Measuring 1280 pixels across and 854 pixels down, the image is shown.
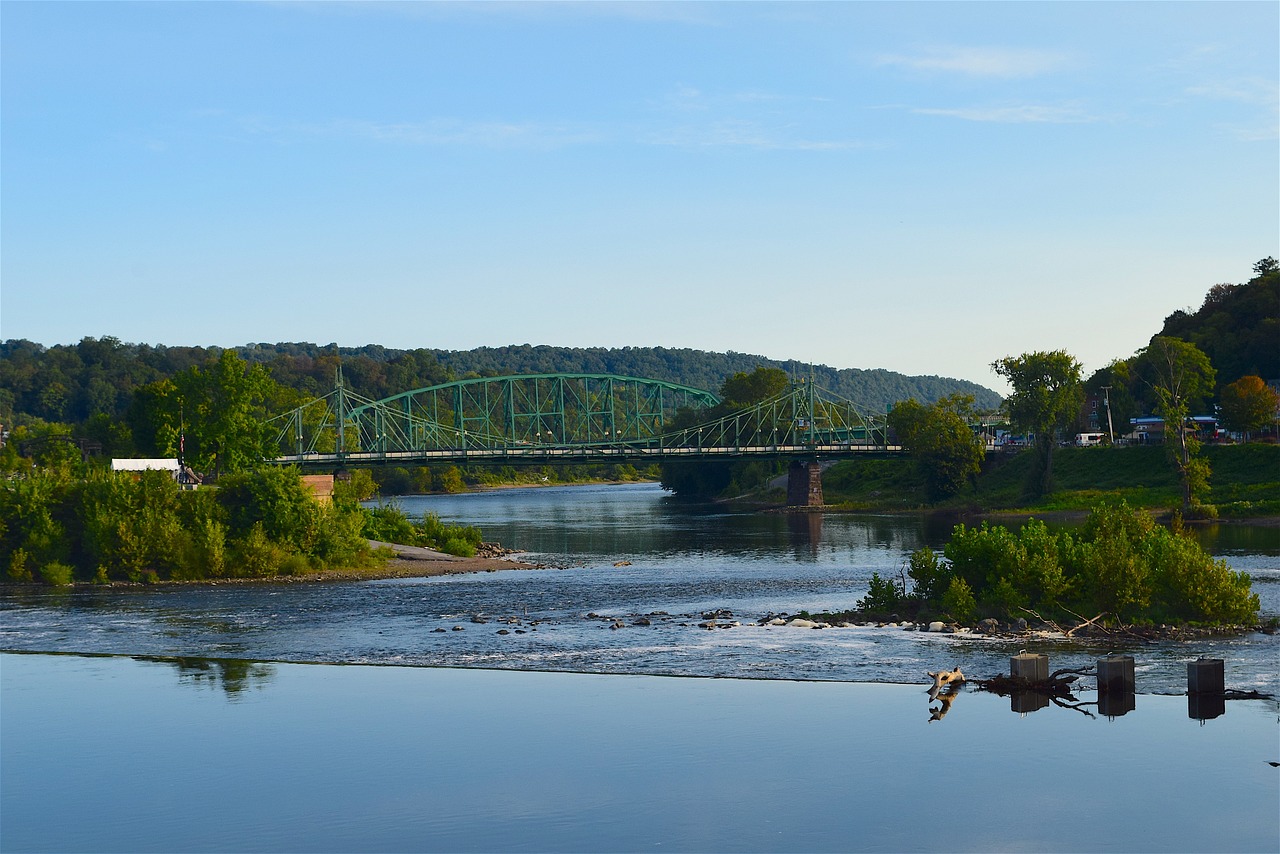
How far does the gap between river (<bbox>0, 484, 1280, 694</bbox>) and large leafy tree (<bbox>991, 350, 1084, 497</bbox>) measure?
40.6m

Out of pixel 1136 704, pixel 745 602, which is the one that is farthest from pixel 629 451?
pixel 1136 704

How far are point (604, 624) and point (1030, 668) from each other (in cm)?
1906

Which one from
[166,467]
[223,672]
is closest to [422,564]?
[166,467]

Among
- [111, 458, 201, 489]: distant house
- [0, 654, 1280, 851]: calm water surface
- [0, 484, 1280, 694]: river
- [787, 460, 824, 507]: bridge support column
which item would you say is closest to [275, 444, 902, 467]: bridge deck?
[787, 460, 824, 507]: bridge support column

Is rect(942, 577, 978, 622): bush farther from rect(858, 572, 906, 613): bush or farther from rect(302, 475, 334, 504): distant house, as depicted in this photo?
rect(302, 475, 334, 504): distant house

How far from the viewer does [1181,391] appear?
435 ft

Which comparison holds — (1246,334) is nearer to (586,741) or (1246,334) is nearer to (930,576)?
(930,576)

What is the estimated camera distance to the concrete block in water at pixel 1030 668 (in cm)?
3241

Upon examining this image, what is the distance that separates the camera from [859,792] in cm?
2506

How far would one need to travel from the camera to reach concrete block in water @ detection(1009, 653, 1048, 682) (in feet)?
106

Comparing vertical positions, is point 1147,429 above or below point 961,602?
above

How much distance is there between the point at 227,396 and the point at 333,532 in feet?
114

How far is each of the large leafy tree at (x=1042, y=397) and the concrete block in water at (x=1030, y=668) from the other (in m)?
98.0

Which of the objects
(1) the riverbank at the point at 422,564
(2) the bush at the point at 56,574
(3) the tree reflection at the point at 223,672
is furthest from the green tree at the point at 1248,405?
(3) the tree reflection at the point at 223,672
